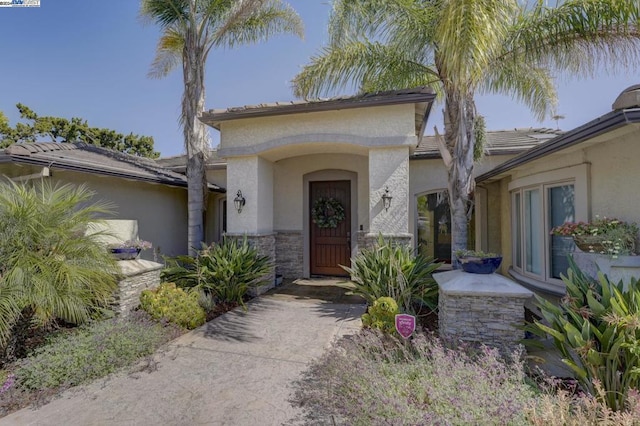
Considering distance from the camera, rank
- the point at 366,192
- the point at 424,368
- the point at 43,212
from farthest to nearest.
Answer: the point at 366,192
the point at 43,212
the point at 424,368

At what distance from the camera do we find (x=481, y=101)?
28.1ft

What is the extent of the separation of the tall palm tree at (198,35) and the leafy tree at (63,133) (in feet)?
47.7

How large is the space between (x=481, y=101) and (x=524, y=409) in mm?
8201

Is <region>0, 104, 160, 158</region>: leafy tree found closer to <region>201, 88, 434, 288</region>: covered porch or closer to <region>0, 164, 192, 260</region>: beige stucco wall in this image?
<region>0, 164, 192, 260</region>: beige stucco wall

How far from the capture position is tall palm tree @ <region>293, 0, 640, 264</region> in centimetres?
569

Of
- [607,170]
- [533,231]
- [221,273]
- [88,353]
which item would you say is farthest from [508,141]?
[88,353]

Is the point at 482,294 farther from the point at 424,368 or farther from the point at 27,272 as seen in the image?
the point at 27,272

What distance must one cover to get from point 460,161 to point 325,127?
12.0 ft

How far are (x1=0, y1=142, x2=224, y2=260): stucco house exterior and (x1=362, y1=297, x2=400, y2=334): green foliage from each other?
7.71 meters

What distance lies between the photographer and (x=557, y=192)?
6840 millimetres

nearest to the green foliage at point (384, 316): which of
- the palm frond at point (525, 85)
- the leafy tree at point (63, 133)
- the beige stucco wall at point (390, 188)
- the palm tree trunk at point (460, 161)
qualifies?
the palm tree trunk at point (460, 161)

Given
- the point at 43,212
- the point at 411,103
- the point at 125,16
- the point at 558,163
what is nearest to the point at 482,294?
the point at 558,163

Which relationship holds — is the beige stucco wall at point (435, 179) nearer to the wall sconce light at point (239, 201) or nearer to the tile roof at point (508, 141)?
the tile roof at point (508, 141)

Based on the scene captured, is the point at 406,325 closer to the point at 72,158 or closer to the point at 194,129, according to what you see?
the point at 194,129
